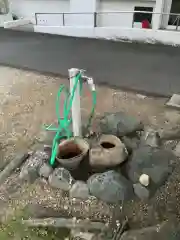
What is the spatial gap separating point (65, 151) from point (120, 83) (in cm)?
218

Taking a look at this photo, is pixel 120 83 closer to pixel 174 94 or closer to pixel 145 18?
pixel 174 94

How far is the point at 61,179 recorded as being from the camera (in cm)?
250

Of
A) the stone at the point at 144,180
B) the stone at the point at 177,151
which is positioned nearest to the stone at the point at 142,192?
the stone at the point at 144,180

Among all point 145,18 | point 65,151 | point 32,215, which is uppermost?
point 145,18

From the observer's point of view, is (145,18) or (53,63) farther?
(145,18)

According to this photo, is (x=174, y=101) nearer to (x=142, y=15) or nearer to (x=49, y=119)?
(x=49, y=119)

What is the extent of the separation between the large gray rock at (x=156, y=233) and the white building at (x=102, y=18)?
17.6 feet

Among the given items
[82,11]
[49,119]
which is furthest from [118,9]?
[49,119]

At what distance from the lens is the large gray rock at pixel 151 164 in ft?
8.13

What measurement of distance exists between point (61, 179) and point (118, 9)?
19.5 feet

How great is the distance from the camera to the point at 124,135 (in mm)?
3051

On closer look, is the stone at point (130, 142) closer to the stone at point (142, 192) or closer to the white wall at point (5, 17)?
the stone at point (142, 192)

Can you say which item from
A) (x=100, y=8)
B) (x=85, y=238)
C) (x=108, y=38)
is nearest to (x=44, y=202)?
(x=85, y=238)

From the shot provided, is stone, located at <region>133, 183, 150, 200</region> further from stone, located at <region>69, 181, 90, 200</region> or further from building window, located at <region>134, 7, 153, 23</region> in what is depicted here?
building window, located at <region>134, 7, 153, 23</region>
